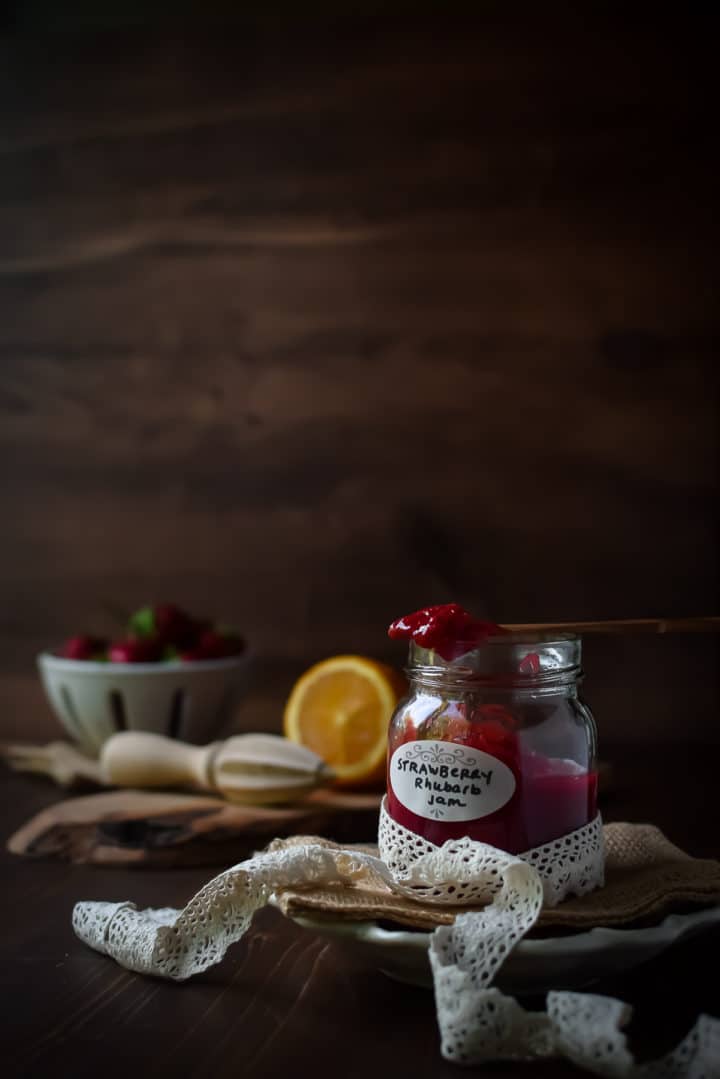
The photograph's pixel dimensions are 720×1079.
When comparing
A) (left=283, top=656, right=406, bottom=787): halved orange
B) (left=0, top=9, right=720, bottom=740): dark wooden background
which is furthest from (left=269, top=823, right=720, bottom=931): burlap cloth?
(left=0, top=9, right=720, bottom=740): dark wooden background

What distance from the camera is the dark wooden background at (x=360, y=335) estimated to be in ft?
4.71

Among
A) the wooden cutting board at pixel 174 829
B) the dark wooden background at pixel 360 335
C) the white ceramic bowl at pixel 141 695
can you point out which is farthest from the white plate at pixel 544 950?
the dark wooden background at pixel 360 335

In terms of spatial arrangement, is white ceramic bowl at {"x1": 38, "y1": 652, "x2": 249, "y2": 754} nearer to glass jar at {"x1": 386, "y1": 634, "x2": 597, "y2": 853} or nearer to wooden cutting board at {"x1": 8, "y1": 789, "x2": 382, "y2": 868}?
wooden cutting board at {"x1": 8, "y1": 789, "x2": 382, "y2": 868}

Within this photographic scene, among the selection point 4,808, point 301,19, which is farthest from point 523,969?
point 301,19

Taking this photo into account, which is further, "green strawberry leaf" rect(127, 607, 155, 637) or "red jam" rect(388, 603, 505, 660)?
"green strawberry leaf" rect(127, 607, 155, 637)

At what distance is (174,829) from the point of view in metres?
0.93

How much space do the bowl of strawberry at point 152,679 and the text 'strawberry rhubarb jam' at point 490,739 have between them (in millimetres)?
587

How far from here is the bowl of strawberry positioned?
1216mm

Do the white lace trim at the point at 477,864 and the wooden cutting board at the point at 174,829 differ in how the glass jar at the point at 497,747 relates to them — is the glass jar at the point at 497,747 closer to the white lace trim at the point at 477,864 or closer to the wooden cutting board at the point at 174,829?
the white lace trim at the point at 477,864

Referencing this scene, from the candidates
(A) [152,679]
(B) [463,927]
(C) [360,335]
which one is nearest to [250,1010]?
(B) [463,927]

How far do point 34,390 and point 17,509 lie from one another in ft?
0.57

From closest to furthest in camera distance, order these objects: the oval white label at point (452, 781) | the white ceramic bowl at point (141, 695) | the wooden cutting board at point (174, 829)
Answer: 1. the oval white label at point (452, 781)
2. the wooden cutting board at point (174, 829)
3. the white ceramic bowl at point (141, 695)

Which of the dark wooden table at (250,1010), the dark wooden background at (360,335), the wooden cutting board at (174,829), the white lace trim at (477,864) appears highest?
the dark wooden background at (360,335)

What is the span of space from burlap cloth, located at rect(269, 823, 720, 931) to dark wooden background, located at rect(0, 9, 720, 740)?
2.59ft
